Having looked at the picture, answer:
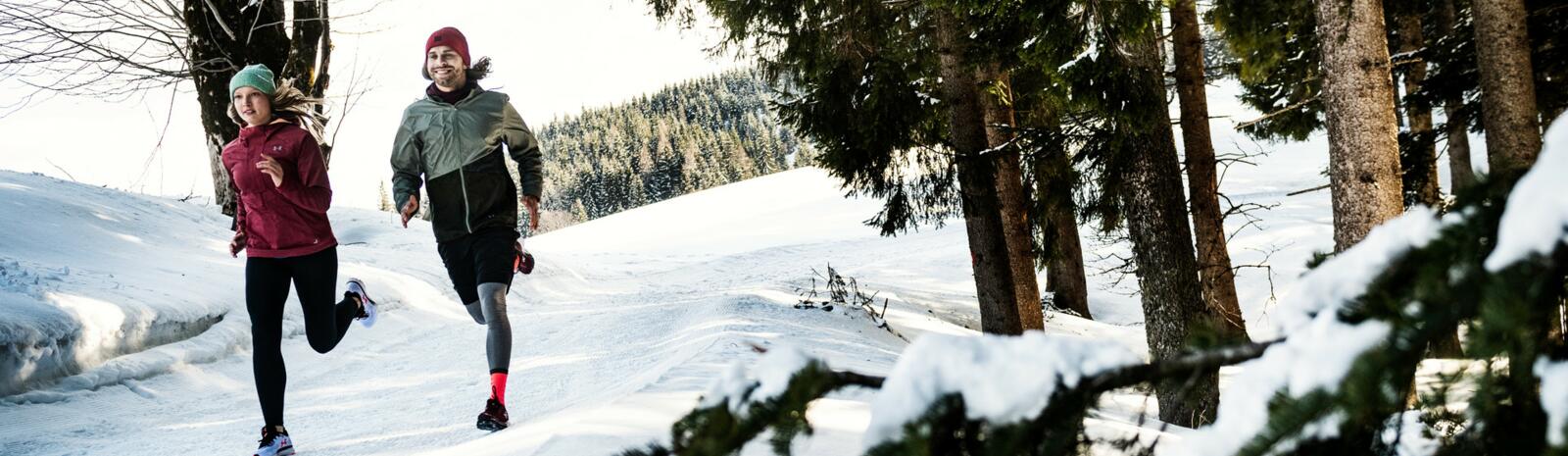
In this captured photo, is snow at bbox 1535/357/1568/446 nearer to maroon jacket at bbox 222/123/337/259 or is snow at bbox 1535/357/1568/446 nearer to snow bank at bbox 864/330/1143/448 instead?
snow bank at bbox 864/330/1143/448

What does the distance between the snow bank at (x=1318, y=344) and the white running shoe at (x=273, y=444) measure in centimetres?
384

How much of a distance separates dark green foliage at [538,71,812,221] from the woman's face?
204 ft

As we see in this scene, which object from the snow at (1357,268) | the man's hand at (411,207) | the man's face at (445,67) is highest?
the man's face at (445,67)

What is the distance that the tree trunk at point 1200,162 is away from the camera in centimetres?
797

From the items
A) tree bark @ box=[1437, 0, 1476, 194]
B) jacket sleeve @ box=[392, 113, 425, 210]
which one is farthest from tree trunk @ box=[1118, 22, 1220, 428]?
jacket sleeve @ box=[392, 113, 425, 210]

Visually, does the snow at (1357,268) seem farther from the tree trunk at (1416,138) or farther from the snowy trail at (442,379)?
the tree trunk at (1416,138)

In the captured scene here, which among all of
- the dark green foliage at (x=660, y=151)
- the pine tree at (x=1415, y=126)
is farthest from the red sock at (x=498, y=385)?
the dark green foliage at (x=660, y=151)

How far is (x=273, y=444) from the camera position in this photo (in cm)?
364

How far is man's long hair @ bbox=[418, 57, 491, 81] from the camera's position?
13.7ft

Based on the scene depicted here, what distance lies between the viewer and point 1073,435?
0.99 meters

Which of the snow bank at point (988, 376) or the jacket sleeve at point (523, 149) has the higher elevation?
the jacket sleeve at point (523, 149)

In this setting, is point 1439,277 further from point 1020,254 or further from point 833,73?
point 1020,254

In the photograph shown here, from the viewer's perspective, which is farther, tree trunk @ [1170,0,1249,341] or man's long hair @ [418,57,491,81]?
tree trunk @ [1170,0,1249,341]

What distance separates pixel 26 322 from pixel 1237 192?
3274cm
